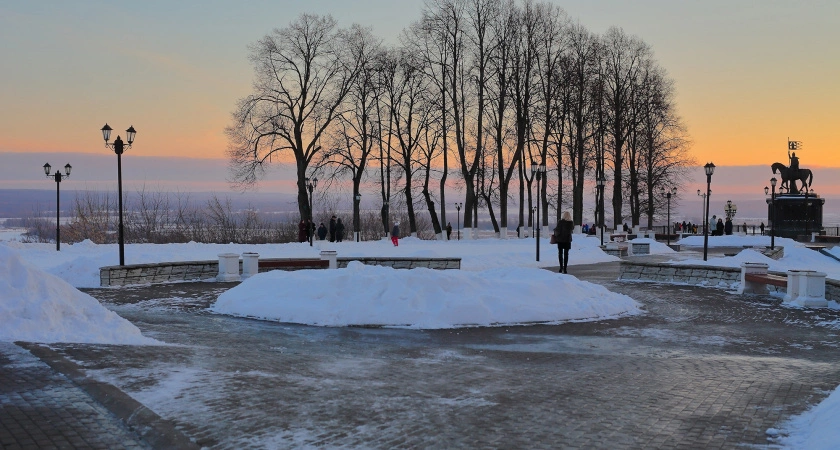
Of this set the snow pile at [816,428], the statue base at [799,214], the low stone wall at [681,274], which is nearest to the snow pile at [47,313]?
the snow pile at [816,428]

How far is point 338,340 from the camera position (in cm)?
1106

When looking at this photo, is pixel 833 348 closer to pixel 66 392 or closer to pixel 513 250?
pixel 66 392

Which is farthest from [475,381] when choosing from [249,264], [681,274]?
[681,274]

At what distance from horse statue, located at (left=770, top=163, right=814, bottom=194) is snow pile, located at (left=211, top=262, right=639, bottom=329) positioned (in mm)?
49725

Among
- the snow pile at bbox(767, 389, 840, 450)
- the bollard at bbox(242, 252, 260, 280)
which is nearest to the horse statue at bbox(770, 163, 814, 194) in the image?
the bollard at bbox(242, 252, 260, 280)

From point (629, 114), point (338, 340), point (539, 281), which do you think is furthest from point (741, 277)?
point (629, 114)

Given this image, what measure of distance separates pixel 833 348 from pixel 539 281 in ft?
17.4

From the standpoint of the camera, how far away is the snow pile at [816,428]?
5.57m

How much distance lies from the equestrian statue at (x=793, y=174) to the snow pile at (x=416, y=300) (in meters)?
49.7

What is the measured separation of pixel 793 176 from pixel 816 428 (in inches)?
2313

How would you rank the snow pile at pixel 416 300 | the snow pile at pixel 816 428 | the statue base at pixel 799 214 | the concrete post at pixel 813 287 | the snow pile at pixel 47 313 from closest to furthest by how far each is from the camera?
the snow pile at pixel 816 428, the snow pile at pixel 47 313, the snow pile at pixel 416 300, the concrete post at pixel 813 287, the statue base at pixel 799 214

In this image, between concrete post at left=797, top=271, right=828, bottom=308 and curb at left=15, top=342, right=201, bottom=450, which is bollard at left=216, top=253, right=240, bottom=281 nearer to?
curb at left=15, top=342, right=201, bottom=450

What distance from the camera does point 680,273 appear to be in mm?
21703

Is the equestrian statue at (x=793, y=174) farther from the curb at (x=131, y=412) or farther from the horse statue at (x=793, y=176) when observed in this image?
the curb at (x=131, y=412)
